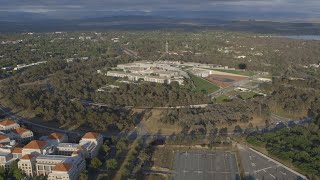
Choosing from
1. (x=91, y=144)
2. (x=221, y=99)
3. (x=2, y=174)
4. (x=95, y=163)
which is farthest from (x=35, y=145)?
(x=221, y=99)

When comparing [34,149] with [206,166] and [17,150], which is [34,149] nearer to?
[17,150]

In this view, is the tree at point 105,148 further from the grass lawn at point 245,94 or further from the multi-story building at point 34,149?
the grass lawn at point 245,94

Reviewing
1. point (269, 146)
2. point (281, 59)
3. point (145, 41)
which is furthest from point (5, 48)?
point (269, 146)

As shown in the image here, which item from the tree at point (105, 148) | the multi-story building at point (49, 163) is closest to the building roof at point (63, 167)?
the multi-story building at point (49, 163)

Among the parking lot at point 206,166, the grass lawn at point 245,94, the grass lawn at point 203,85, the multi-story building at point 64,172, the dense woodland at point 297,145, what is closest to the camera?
A: the multi-story building at point 64,172

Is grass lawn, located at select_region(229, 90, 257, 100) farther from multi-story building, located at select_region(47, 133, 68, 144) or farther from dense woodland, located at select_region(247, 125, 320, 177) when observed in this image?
multi-story building, located at select_region(47, 133, 68, 144)

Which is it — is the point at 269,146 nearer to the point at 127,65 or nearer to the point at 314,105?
the point at 314,105
